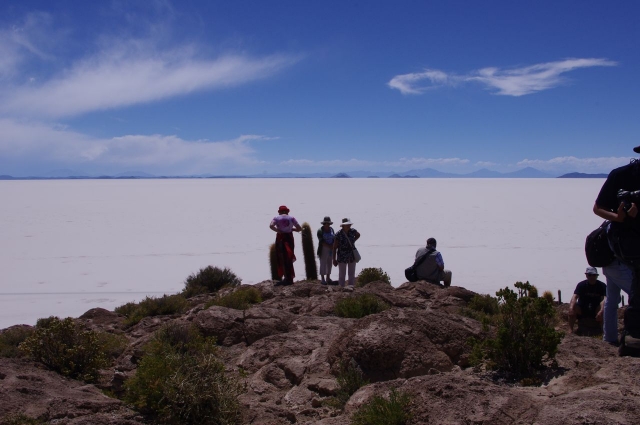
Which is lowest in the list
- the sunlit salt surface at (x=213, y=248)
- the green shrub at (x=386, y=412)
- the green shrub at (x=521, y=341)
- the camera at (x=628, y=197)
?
the sunlit salt surface at (x=213, y=248)

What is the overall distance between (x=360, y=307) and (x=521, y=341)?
3.33 meters

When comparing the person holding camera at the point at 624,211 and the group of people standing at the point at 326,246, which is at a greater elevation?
the person holding camera at the point at 624,211

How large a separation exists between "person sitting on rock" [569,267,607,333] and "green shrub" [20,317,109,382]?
5767 millimetres

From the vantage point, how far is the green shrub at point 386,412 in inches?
135

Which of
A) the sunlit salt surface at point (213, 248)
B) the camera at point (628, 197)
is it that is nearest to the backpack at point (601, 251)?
the camera at point (628, 197)

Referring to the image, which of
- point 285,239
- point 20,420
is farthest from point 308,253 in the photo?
point 20,420

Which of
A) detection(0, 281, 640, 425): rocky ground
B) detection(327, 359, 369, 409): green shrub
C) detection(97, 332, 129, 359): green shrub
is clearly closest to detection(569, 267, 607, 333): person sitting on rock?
detection(0, 281, 640, 425): rocky ground

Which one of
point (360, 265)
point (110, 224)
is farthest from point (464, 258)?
point (110, 224)

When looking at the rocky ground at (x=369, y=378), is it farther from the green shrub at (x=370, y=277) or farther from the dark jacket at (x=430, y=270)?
the green shrub at (x=370, y=277)

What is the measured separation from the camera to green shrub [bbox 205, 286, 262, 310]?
839cm

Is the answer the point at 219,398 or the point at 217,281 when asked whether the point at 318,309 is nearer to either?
the point at 219,398

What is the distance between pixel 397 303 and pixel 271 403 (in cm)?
380

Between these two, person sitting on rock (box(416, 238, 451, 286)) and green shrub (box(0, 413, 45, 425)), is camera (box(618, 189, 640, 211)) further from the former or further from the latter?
person sitting on rock (box(416, 238, 451, 286))

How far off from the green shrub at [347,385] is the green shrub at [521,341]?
0.92 metres
